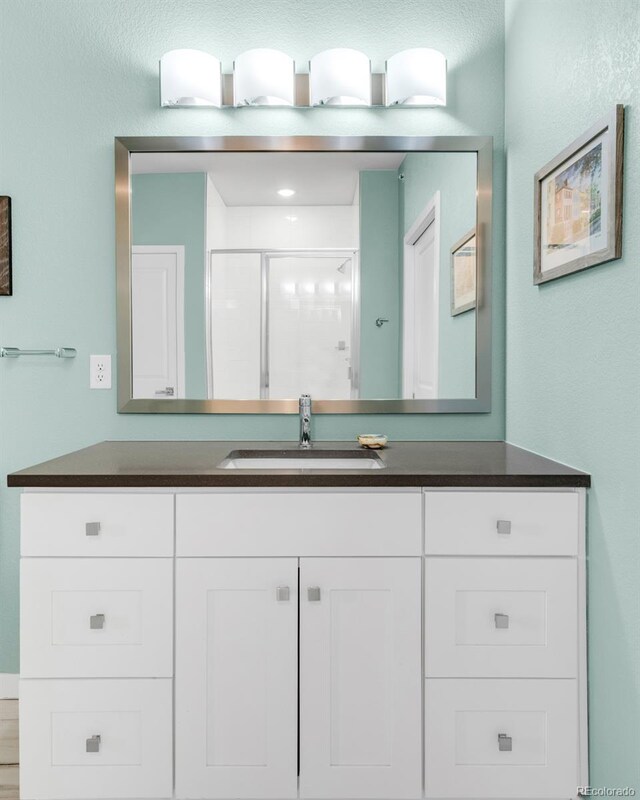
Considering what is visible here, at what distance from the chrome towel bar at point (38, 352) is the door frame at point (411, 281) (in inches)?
44.9

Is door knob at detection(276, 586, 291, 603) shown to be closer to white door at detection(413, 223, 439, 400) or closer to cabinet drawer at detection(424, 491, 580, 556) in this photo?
cabinet drawer at detection(424, 491, 580, 556)

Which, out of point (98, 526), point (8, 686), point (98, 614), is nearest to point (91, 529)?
point (98, 526)

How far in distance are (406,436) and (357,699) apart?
88 cm

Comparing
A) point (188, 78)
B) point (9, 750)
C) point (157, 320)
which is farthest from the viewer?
point (157, 320)

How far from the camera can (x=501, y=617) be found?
1.44 meters

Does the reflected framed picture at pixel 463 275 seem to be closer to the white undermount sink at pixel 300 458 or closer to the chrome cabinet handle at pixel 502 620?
the white undermount sink at pixel 300 458

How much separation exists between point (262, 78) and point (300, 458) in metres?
1.24

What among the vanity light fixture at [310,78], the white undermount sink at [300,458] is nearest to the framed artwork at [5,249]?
the vanity light fixture at [310,78]

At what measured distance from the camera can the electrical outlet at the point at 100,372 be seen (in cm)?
203

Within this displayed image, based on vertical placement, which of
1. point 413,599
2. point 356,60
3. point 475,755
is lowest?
point 475,755

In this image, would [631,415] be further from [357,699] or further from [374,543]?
[357,699]

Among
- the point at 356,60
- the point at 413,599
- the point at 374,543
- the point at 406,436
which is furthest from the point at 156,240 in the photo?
the point at 413,599

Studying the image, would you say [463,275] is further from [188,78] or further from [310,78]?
[188,78]

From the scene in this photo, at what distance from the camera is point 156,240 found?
2.00 meters
